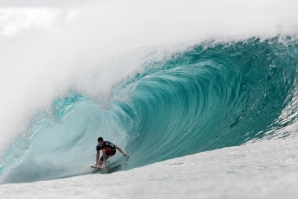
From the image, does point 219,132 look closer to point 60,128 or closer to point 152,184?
point 60,128

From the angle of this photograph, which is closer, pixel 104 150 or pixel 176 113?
pixel 104 150

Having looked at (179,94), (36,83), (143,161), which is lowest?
(143,161)

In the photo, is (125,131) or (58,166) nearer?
(58,166)

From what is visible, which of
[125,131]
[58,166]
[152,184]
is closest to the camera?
[152,184]

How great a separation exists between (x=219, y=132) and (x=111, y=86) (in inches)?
137

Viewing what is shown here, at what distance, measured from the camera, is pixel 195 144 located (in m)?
8.76

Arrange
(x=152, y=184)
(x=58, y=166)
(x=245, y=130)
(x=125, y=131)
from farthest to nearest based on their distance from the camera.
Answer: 1. (x=125, y=131)
2. (x=58, y=166)
3. (x=245, y=130)
4. (x=152, y=184)

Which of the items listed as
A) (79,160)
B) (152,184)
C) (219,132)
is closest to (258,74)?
(219,132)

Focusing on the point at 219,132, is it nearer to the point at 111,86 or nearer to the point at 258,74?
the point at 258,74

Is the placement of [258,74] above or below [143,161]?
above

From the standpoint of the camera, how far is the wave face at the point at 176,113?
8.90 metres

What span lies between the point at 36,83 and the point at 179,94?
3556mm

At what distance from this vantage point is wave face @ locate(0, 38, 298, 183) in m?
8.90

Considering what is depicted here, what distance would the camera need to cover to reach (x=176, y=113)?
35.7 ft
